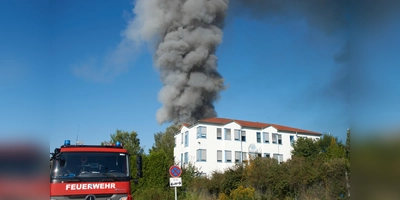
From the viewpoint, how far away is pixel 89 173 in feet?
16.9

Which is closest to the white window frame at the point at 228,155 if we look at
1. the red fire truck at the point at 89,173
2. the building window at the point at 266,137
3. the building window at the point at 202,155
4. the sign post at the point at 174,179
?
the building window at the point at 202,155

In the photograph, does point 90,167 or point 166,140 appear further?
point 166,140

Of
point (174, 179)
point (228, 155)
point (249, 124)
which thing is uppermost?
point (249, 124)

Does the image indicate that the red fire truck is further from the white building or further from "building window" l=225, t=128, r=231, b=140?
"building window" l=225, t=128, r=231, b=140

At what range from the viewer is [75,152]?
5273mm

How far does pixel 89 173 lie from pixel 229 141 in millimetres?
18442

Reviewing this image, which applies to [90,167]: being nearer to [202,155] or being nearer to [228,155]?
[202,155]

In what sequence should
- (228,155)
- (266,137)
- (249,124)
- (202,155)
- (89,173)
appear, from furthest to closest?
(249,124)
(266,137)
(228,155)
(202,155)
(89,173)

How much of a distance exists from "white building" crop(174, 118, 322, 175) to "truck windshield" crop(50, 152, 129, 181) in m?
16.8

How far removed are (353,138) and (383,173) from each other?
0.26 metres

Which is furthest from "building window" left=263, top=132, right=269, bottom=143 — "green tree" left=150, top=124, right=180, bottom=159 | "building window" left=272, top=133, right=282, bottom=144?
"green tree" left=150, top=124, right=180, bottom=159

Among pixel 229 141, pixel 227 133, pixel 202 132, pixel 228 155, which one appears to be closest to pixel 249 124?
pixel 227 133

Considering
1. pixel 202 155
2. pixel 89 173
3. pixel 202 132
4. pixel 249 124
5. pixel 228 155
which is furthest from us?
pixel 249 124

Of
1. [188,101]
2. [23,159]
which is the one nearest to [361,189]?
[23,159]
